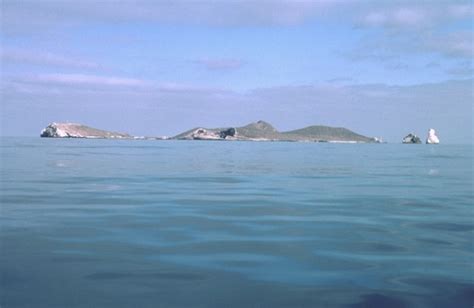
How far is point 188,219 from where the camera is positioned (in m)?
17.0

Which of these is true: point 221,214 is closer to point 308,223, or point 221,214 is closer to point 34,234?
point 308,223

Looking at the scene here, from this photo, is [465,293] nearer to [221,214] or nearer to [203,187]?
[221,214]

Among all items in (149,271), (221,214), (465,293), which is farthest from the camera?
(221,214)

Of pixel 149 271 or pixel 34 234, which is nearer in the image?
pixel 149 271

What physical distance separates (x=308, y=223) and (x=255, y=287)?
7.06 m

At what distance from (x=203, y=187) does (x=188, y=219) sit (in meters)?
10.3

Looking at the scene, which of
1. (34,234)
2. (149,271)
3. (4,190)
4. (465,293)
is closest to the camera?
(465,293)

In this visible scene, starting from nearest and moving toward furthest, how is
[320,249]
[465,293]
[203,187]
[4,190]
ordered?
1. [465,293]
2. [320,249]
3. [4,190]
4. [203,187]

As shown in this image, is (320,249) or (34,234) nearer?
(320,249)

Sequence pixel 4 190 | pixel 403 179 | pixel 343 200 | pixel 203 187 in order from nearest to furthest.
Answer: pixel 343 200
pixel 4 190
pixel 203 187
pixel 403 179

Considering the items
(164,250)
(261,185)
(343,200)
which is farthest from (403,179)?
(164,250)

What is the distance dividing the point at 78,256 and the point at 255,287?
4460 mm

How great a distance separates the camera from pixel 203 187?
1073 inches

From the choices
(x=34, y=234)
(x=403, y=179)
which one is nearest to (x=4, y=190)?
(x=34, y=234)
